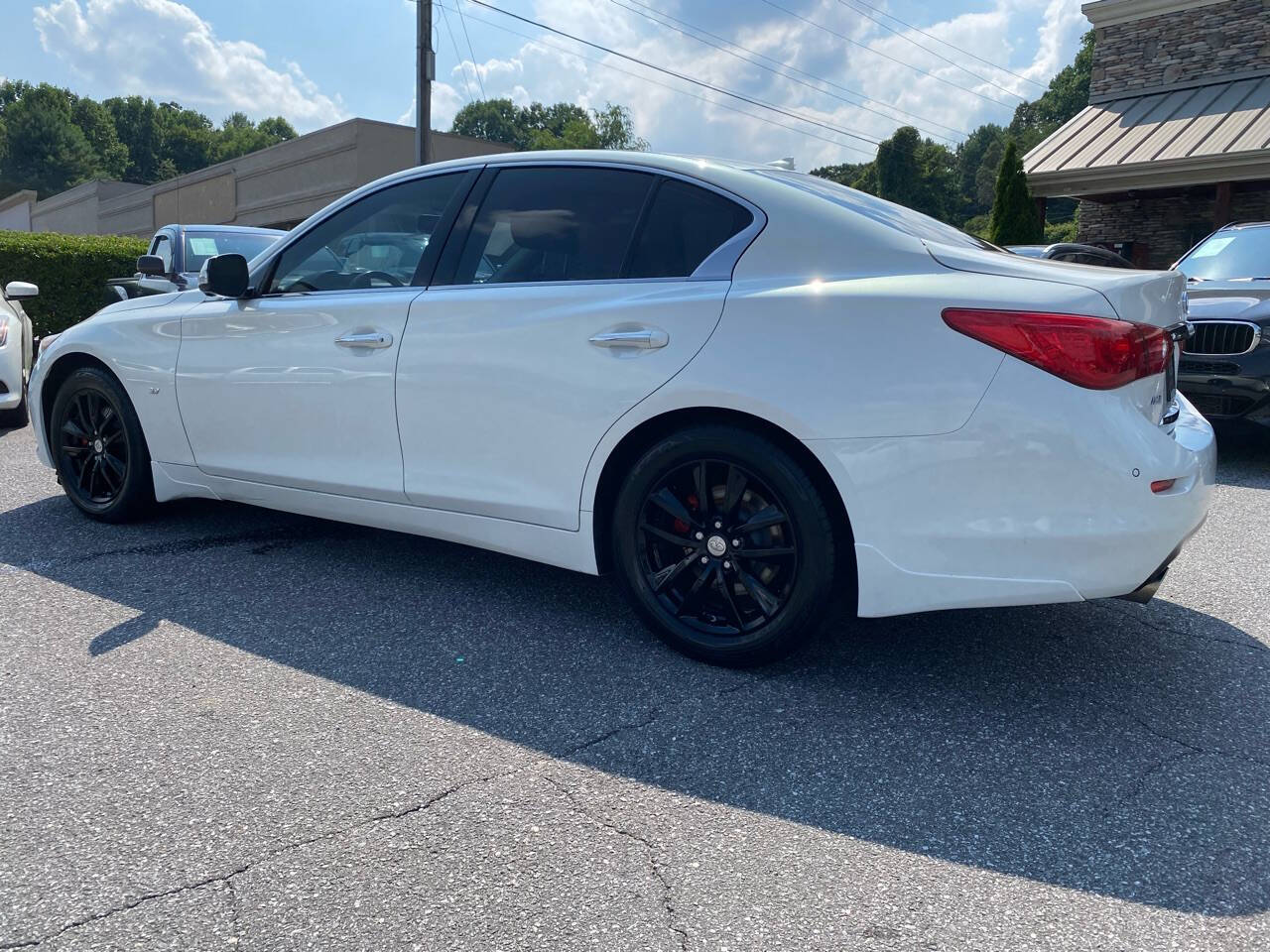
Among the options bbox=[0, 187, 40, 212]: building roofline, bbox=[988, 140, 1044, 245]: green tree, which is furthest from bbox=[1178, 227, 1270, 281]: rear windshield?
bbox=[0, 187, 40, 212]: building roofline

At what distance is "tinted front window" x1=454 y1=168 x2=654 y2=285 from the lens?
11.5ft

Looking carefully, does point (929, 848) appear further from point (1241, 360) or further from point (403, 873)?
point (1241, 360)

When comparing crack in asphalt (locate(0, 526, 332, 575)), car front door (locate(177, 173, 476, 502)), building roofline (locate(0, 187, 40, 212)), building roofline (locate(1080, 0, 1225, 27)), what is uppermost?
building roofline (locate(1080, 0, 1225, 27))

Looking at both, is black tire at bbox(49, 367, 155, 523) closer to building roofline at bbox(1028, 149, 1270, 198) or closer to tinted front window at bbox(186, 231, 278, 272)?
tinted front window at bbox(186, 231, 278, 272)

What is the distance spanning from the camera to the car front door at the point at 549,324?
3275 millimetres

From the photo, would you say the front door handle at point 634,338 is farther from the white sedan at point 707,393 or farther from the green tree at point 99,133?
the green tree at point 99,133

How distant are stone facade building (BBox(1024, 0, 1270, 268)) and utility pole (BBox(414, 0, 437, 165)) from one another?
1116 centimetres

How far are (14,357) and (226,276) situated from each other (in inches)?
179

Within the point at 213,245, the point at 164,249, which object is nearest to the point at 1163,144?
the point at 213,245

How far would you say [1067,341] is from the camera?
2.73 meters

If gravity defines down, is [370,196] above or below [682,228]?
above

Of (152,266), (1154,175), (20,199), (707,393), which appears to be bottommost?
(707,393)

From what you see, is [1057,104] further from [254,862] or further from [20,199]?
[254,862]

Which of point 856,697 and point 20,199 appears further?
point 20,199
